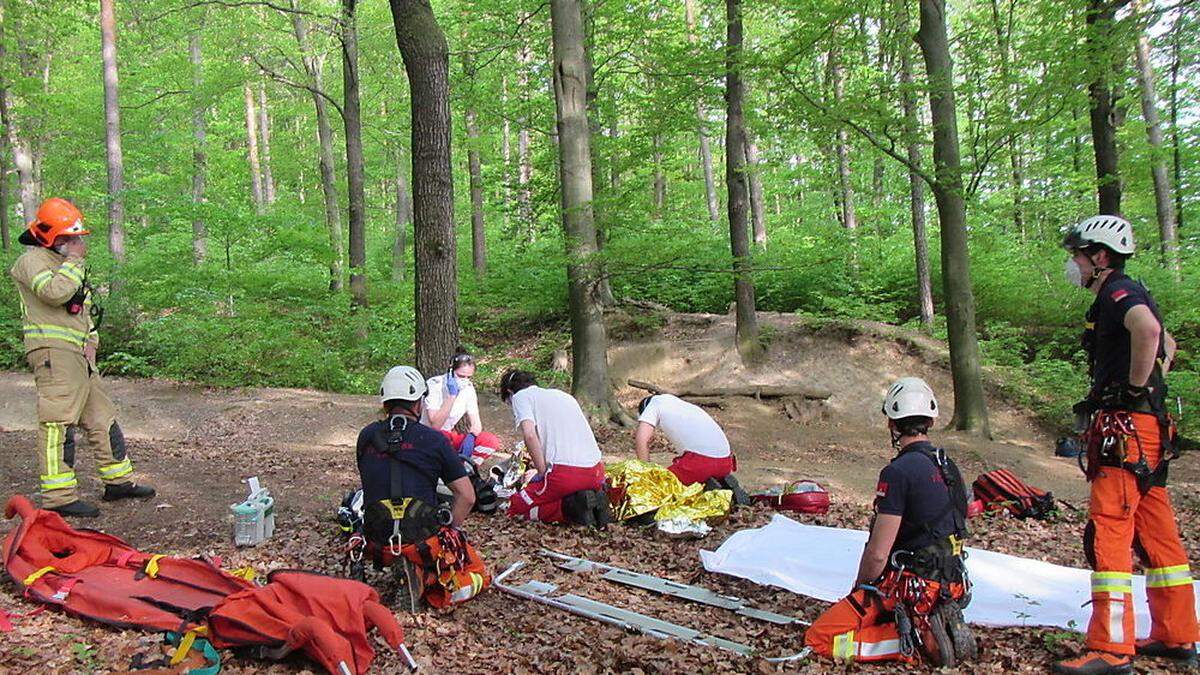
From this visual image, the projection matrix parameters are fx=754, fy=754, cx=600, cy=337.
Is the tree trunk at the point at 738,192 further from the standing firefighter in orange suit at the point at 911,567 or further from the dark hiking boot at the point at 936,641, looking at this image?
the dark hiking boot at the point at 936,641

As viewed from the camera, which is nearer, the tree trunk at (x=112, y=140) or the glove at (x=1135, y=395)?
the glove at (x=1135, y=395)

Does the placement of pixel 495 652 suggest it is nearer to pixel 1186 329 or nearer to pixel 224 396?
pixel 224 396

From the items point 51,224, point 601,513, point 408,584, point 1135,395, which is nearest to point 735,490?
point 601,513

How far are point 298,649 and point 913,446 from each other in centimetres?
299

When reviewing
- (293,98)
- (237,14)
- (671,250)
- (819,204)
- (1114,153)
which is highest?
(293,98)

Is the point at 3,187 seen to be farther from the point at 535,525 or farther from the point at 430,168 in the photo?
the point at 535,525

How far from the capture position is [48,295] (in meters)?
5.42

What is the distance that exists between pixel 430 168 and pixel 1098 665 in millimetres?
6226

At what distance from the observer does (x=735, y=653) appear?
12.2 ft


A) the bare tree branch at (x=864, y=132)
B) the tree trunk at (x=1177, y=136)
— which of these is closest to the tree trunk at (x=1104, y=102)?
the bare tree branch at (x=864, y=132)

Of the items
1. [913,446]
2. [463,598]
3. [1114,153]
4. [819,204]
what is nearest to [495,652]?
→ [463,598]

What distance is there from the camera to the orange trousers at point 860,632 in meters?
3.62

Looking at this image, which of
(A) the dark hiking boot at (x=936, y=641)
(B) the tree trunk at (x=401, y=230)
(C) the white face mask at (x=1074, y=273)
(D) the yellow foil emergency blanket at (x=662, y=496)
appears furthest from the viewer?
(B) the tree trunk at (x=401, y=230)

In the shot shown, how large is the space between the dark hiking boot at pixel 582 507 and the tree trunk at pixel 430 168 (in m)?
2.10
